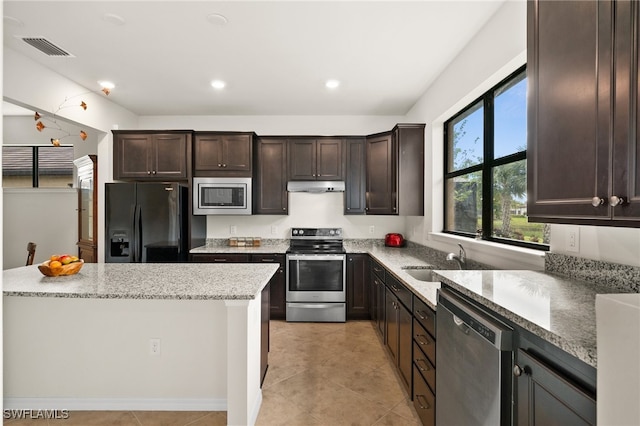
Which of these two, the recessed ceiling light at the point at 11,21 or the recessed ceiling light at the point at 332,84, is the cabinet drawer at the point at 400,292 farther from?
the recessed ceiling light at the point at 11,21

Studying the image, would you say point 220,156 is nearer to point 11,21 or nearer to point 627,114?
point 11,21

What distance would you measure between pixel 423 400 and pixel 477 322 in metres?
0.97

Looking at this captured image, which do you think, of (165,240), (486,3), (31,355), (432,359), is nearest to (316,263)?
(165,240)

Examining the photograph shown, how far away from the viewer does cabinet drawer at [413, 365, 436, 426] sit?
5.53 ft

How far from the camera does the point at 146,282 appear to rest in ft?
6.07

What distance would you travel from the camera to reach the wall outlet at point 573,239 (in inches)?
59.6

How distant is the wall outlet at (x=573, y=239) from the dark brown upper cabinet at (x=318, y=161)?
8.80 ft

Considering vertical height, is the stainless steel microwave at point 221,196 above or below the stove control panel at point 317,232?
above

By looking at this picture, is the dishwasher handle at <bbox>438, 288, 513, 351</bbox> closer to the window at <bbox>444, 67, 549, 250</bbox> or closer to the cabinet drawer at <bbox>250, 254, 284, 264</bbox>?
the window at <bbox>444, 67, 549, 250</bbox>

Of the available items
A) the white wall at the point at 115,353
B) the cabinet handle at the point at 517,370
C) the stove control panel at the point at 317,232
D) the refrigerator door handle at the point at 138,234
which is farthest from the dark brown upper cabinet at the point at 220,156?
the cabinet handle at the point at 517,370

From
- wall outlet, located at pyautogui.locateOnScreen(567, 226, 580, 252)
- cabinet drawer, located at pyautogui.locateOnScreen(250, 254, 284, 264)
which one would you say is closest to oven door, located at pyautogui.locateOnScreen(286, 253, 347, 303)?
cabinet drawer, located at pyautogui.locateOnScreen(250, 254, 284, 264)

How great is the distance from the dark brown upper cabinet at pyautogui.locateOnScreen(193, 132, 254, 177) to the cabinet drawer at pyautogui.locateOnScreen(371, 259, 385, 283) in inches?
74.9

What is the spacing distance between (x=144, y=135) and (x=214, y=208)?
1.27 metres

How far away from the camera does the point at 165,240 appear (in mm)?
3412
